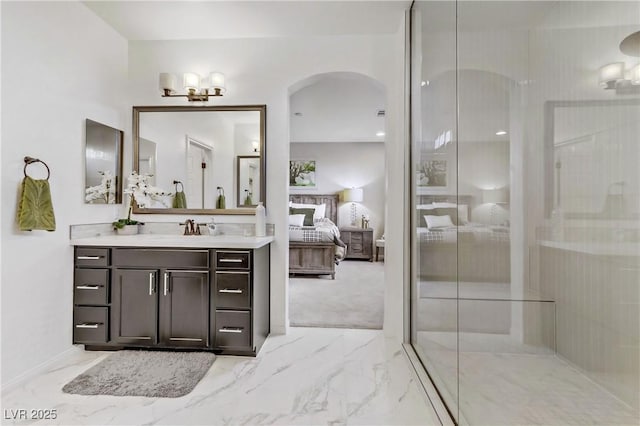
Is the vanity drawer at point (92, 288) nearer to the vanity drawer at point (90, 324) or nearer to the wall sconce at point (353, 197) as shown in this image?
the vanity drawer at point (90, 324)

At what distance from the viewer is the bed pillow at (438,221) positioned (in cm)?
184

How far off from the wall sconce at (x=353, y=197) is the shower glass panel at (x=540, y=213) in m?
5.34

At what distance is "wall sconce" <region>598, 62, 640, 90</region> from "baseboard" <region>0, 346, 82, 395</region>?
122 inches

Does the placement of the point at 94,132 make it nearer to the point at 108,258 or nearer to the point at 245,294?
the point at 108,258

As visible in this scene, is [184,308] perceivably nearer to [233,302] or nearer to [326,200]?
[233,302]

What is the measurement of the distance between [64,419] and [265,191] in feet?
6.60

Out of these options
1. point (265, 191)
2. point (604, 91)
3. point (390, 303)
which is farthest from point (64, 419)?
point (604, 91)

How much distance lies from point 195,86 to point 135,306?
1936 mm

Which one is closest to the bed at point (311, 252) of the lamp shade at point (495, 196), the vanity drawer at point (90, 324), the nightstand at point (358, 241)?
the nightstand at point (358, 241)

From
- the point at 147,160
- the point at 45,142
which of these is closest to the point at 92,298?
the point at 45,142

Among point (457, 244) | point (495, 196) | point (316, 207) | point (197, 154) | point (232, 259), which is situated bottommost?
point (232, 259)

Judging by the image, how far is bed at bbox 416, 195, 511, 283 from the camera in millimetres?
1290

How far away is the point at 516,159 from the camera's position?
3.70ft

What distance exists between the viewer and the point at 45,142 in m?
2.26
